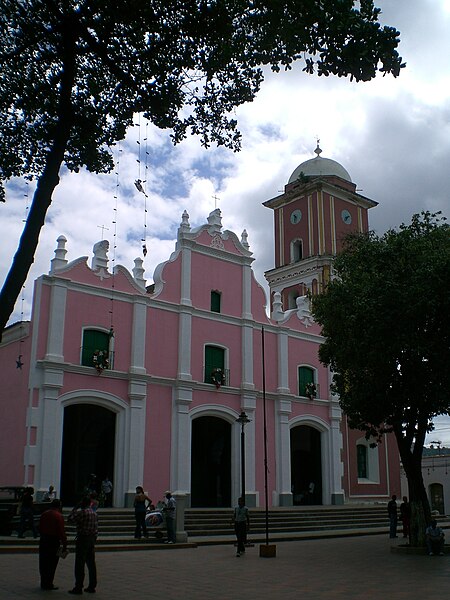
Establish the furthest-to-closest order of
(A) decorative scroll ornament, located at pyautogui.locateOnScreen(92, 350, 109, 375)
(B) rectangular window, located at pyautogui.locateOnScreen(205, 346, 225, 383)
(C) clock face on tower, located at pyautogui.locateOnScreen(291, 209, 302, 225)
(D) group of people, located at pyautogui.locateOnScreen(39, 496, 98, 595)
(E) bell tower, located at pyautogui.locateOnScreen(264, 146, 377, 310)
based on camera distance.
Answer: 1. (C) clock face on tower, located at pyautogui.locateOnScreen(291, 209, 302, 225)
2. (E) bell tower, located at pyautogui.locateOnScreen(264, 146, 377, 310)
3. (B) rectangular window, located at pyautogui.locateOnScreen(205, 346, 225, 383)
4. (A) decorative scroll ornament, located at pyautogui.locateOnScreen(92, 350, 109, 375)
5. (D) group of people, located at pyautogui.locateOnScreen(39, 496, 98, 595)

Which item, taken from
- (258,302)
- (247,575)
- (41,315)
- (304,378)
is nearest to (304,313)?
(258,302)

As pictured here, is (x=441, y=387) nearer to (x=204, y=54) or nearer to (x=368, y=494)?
(x=204, y=54)

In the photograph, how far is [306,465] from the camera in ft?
113

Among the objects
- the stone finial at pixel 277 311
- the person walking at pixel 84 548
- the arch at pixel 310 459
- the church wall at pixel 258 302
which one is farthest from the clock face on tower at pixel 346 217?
the person walking at pixel 84 548

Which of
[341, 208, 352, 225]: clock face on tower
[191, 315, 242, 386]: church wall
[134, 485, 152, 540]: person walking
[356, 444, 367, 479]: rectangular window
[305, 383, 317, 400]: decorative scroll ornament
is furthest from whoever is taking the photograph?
[341, 208, 352, 225]: clock face on tower

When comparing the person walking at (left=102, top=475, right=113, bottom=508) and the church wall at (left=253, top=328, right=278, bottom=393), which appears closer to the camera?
the person walking at (left=102, top=475, right=113, bottom=508)

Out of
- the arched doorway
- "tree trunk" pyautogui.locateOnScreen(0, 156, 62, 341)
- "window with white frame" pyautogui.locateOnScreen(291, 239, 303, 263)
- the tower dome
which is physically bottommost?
the arched doorway

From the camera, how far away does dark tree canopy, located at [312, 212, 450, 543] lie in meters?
17.3

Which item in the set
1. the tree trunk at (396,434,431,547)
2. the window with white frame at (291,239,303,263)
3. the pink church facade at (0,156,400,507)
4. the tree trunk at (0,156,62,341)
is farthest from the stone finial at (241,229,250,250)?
the tree trunk at (0,156,62,341)

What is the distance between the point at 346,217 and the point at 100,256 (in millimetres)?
18005

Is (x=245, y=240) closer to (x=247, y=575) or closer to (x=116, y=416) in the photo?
(x=116, y=416)

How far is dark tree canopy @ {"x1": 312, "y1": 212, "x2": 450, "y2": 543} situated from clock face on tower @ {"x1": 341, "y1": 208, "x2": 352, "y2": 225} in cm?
2057

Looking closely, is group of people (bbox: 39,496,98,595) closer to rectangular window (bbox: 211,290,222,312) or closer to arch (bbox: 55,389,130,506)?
arch (bbox: 55,389,130,506)

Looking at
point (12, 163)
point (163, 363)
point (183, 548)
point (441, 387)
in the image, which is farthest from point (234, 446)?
point (12, 163)
